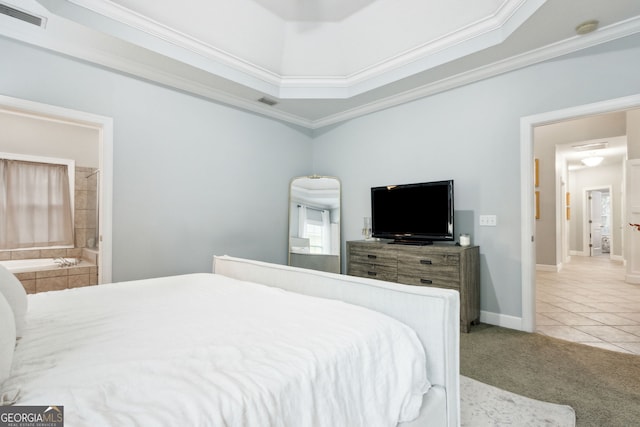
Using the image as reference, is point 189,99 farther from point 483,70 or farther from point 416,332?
point 416,332

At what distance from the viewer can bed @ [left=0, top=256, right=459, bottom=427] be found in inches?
28.6

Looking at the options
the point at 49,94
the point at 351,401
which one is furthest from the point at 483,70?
the point at 49,94

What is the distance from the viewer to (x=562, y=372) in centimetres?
211

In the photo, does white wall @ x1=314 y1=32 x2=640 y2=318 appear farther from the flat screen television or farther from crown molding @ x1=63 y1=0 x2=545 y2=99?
crown molding @ x1=63 y1=0 x2=545 y2=99

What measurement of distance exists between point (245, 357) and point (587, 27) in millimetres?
3431

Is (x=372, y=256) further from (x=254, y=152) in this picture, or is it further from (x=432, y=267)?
(x=254, y=152)

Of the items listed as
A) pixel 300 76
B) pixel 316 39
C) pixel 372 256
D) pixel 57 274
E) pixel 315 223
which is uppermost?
pixel 316 39

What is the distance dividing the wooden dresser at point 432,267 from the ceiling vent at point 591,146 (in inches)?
201

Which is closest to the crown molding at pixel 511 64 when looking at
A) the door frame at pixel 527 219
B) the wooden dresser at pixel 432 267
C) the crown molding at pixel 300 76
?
the crown molding at pixel 300 76

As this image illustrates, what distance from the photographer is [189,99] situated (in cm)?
345

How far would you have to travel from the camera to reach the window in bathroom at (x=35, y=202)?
14.2ft

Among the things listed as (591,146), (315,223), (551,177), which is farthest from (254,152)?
(591,146)

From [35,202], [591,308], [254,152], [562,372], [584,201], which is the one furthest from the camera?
[584,201]

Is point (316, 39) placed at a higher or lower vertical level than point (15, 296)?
higher
